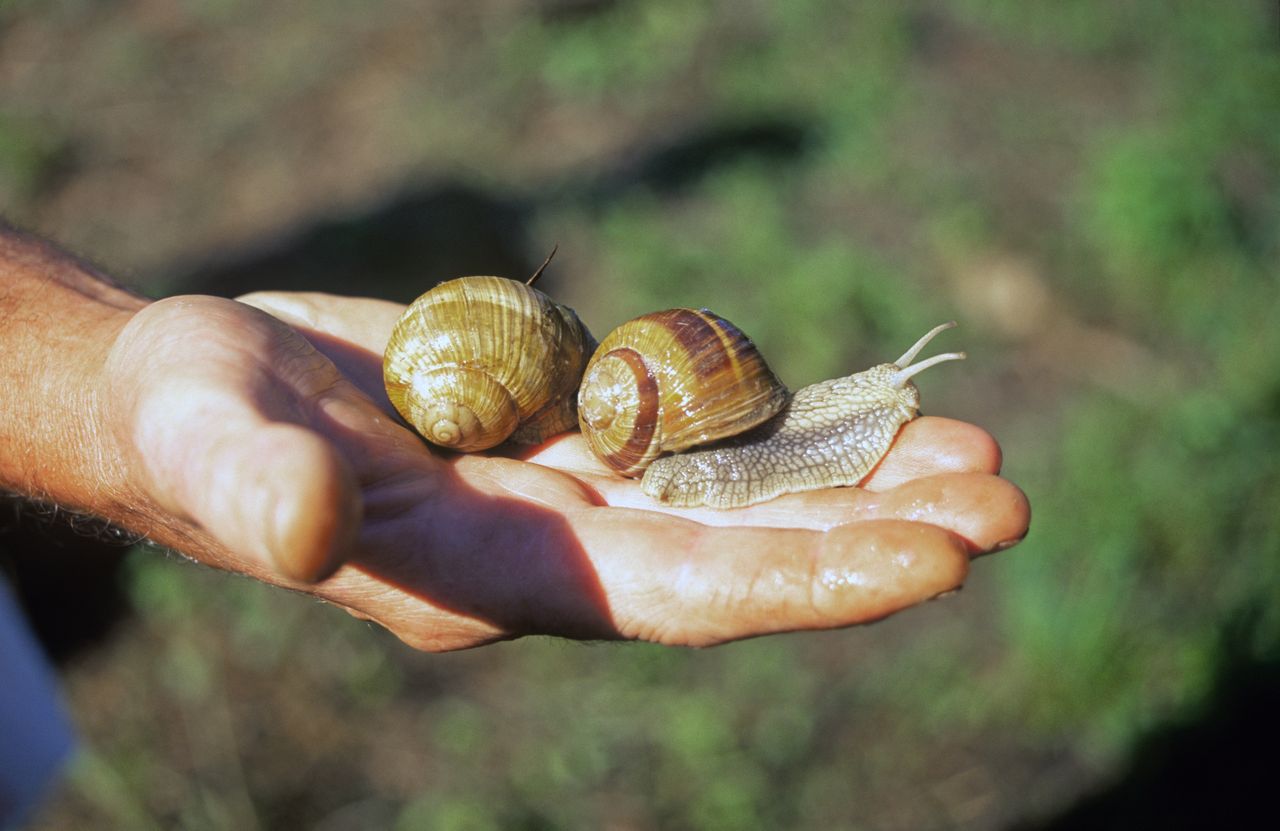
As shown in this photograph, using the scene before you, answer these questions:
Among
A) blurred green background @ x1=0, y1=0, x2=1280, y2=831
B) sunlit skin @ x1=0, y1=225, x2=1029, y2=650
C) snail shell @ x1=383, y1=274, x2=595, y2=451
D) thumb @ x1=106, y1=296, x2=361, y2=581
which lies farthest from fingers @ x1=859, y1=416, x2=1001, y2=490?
blurred green background @ x1=0, y1=0, x2=1280, y2=831

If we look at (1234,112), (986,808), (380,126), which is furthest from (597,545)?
(1234,112)

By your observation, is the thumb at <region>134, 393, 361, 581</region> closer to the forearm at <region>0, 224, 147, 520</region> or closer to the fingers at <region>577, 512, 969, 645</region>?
the forearm at <region>0, 224, 147, 520</region>

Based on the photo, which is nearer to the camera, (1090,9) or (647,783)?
(647,783)

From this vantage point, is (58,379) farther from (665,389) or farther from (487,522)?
(665,389)

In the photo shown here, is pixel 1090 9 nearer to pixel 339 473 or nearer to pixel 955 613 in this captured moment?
pixel 955 613

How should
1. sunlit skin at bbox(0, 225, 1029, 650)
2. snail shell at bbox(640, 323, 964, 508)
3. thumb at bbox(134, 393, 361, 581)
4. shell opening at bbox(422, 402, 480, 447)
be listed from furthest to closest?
snail shell at bbox(640, 323, 964, 508), shell opening at bbox(422, 402, 480, 447), sunlit skin at bbox(0, 225, 1029, 650), thumb at bbox(134, 393, 361, 581)

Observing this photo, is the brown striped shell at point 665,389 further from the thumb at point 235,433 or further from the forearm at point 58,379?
the forearm at point 58,379
